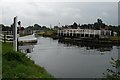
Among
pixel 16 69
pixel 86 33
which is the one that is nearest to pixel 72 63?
pixel 16 69

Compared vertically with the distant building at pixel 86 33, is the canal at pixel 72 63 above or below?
below

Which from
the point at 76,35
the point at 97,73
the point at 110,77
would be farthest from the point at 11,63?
the point at 76,35

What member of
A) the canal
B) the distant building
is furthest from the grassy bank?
Result: the distant building

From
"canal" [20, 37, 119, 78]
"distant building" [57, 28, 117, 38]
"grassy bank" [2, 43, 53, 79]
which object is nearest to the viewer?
"grassy bank" [2, 43, 53, 79]

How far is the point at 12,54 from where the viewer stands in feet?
44.7

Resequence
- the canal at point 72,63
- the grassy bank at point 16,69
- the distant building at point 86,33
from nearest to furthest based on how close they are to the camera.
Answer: the grassy bank at point 16,69
the canal at point 72,63
the distant building at point 86,33

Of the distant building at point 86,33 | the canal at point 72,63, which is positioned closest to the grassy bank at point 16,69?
the canal at point 72,63

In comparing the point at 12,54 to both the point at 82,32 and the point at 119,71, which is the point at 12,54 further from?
the point at 82,32

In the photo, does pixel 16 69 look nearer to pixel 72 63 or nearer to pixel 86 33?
pixel 72 63

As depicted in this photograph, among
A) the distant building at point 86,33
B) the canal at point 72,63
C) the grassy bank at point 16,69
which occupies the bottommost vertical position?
the canal at point 72,63

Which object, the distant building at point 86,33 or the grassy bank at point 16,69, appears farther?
the distant building at point 86,33

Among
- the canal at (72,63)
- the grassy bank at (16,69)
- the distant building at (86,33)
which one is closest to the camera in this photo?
the grassy bank at (16,69)

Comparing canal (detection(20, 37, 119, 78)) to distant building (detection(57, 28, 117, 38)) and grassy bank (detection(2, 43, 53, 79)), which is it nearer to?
grassy bank (detection(2, 43, 53, 79))

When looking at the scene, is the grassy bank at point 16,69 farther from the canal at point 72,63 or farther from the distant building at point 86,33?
the distant building at point 86,33
